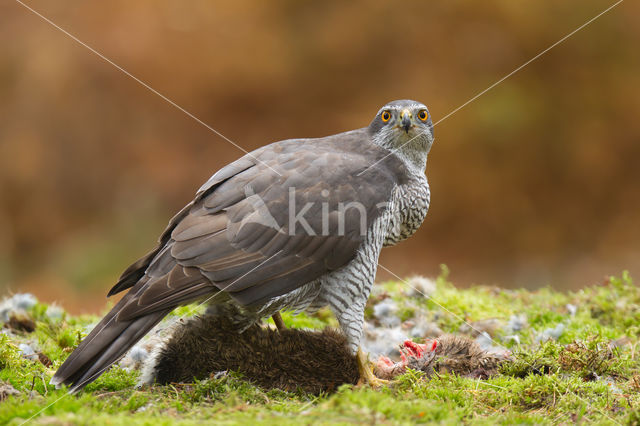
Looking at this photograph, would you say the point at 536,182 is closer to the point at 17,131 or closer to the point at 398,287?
the point at 398,287

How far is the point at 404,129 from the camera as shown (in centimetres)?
468

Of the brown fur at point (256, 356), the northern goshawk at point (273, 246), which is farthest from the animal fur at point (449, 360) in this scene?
the brown fur at point (256, 356)

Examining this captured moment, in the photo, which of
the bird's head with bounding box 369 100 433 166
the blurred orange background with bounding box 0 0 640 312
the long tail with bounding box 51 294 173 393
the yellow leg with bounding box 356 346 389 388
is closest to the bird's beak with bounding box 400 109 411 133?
the bird's head with bounding box 369 100 433 166

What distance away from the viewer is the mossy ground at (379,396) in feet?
9.84

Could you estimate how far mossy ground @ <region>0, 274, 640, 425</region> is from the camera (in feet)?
9.84

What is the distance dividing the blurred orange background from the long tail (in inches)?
312

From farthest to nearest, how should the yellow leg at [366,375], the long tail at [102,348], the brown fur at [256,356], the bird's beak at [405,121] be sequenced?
the bird's beak at [405,121], the yellow leg at [366,375], the brown fur at [256,356], the long tail at [102,348]

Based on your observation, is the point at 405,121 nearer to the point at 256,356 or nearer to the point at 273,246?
the point at 273,246

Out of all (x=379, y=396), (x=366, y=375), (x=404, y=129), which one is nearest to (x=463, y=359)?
(x=366, y=375)

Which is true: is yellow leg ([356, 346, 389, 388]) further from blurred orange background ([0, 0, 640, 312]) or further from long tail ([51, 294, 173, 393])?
blurred orange background ([0, 0, 640, 312])

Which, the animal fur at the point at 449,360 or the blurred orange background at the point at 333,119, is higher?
the blurred orange background at the point at 333,119

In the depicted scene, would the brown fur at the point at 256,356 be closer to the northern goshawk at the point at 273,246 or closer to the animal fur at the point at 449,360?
the northern goshawk at the point at 273,246

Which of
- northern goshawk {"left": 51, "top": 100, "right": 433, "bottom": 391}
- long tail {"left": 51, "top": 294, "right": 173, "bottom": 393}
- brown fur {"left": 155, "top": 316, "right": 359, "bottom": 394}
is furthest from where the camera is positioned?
brown fur {"left": 155, "top": 316, "right": 359, "bottom": 394}

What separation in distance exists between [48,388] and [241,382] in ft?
3.46
